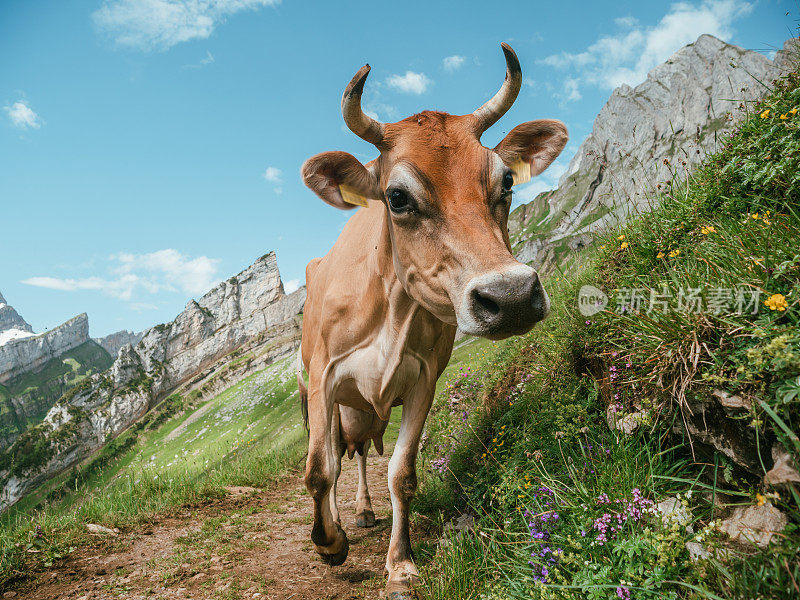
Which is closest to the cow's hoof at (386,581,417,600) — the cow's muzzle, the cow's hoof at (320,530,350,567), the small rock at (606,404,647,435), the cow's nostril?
the cow's hoof at (320,530,350,567)

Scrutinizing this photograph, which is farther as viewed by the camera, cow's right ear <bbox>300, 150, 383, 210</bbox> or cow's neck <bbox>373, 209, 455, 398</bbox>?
cow's neck <bbox>373, 209, 455, 398</bbox>

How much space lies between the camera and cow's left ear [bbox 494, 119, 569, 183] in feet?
14.2

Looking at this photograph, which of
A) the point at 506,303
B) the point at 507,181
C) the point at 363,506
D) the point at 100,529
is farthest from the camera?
the point at 363,506

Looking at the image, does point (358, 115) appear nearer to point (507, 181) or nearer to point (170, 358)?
point (507, 181)

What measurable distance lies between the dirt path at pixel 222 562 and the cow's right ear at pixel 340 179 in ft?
11.6

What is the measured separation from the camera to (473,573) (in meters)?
3.38

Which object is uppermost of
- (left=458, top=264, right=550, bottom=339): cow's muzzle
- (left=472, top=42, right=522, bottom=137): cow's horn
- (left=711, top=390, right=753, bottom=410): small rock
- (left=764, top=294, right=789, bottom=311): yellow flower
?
(left=472, top=42, right=522, bottom=137): cow's horn

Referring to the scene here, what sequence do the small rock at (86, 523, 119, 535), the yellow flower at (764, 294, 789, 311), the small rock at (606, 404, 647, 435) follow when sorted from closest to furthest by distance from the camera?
the yellow flower at (764, 294, 789, 311) < the small rock at (606, 404, 647, 435) < the small rock at (86, 523, 119, 535)

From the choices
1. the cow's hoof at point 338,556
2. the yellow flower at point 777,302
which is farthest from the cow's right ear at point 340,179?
the cow's hoof at point 338,556

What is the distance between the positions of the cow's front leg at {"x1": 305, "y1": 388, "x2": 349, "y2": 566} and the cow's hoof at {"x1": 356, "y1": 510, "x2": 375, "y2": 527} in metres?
1.53

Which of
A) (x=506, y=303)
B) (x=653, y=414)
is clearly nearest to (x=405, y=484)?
(x=653, y=414)

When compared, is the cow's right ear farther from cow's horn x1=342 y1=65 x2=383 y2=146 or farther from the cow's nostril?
the cow's nostril

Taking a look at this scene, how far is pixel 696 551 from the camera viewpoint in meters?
2.49

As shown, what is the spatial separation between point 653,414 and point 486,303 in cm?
152
